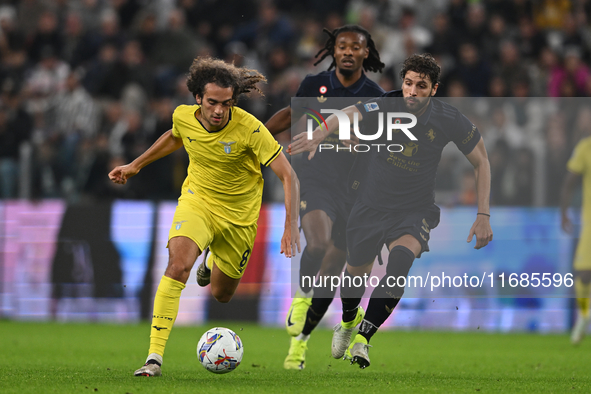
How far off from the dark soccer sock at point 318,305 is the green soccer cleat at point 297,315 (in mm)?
68

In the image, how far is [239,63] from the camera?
13.1m

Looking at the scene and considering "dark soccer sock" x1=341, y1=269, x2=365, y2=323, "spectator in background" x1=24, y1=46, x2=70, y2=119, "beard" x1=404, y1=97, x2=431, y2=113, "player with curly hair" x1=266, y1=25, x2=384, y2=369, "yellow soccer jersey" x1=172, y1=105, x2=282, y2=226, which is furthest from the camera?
"spectator in background" x1=24, y1=46, x2=70, y2=119

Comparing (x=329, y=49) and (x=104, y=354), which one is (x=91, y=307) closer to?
(x=104, y=354)

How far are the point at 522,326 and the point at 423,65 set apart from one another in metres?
5.65

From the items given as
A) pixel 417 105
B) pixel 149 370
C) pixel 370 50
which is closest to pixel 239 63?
pixel 370 50

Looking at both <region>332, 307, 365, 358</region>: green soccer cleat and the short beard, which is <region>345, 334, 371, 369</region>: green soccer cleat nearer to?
<region>332, 307, 365, 358</region>: green soccer cleat

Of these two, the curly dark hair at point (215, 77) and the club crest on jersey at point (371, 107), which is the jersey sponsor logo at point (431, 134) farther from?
the curly dark hair at point (215, 77)

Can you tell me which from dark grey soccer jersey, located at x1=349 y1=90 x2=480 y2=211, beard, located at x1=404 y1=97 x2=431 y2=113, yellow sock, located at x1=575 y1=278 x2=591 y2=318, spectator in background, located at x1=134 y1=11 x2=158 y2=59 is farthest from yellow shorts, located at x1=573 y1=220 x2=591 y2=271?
spectator in background, located at x1=134 y1=11 x2=158 y2=59

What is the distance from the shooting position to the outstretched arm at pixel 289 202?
6.52 metres

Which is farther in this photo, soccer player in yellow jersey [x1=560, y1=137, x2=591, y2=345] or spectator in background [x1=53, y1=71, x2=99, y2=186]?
spectator in background [x1=53, y1=71, x2=99, y2=186]

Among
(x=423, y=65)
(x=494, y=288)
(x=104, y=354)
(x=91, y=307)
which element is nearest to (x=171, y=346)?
(x=104, y=354)

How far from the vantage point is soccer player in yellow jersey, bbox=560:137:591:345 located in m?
10.9

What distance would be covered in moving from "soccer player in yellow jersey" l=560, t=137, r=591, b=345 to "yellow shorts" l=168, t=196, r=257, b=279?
533 cm

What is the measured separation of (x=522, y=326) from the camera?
37.6 feet
